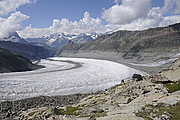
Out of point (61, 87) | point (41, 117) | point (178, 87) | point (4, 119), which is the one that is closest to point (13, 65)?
point (61, 87)

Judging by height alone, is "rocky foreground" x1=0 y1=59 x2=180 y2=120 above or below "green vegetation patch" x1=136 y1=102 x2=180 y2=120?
below

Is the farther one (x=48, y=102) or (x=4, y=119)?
(x=48, y=102)

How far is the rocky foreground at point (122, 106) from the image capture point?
1887 centimetres

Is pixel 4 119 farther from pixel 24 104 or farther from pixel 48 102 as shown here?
pixel 48 102

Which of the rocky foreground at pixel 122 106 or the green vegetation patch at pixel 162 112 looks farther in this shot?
the rocky foreground at pixel 122 106

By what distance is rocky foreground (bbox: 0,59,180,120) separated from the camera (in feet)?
61.9

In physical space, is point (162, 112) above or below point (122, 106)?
above

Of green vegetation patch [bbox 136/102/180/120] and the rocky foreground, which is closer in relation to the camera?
green vegetation patch [bbox 136/102/180/120]

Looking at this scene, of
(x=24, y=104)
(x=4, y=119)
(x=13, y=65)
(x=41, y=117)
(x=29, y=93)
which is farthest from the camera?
(x=13, y=65)

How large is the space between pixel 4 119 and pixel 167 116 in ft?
109

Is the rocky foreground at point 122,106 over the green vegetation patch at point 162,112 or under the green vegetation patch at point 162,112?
under

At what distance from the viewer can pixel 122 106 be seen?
2481 centimetres

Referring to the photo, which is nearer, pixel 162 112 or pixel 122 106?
pixel 162 112

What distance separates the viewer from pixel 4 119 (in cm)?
3694
